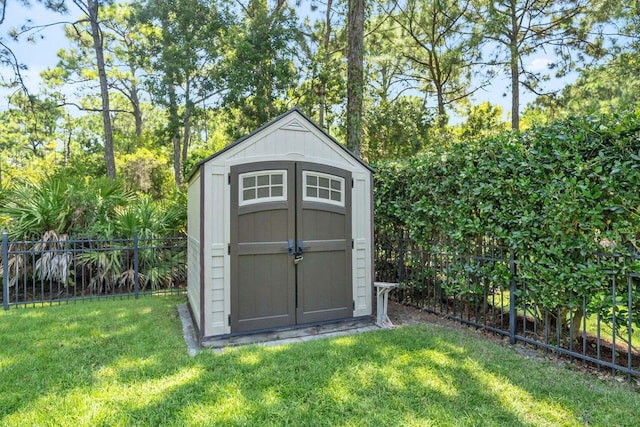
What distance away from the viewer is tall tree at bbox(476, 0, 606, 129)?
10.7 m

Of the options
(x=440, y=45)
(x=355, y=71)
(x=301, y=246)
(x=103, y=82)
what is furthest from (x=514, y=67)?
(x=103, y=82)

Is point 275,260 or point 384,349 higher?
point 275,260

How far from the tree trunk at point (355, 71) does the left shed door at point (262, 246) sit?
3.89 meters

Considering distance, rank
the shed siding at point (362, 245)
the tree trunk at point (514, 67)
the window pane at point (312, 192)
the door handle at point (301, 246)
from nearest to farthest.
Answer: the door handle at point (301, 246) → the window pane at point (312, 192) → the shed siding at point (362, 245) → the tree trunk at point (514, 67)

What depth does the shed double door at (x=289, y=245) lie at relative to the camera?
402cm

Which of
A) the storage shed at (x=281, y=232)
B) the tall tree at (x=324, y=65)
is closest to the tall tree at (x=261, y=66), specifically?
the tall tree at (x=324, y=65)

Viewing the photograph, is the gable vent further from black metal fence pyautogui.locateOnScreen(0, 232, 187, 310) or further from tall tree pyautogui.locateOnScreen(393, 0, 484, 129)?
tall tree pyautogui.locateOnScreen(393, 0, 484, 129)

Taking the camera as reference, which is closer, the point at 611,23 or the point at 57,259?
the point at 57,259

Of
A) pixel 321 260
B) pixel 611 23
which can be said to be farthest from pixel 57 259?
pixel 611 23

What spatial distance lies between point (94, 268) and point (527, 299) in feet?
22.7

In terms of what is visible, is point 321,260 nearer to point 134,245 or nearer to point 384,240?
point 384,240

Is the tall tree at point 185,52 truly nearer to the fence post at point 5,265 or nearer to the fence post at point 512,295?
the fence post at point 5,265

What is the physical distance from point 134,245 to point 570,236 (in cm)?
612

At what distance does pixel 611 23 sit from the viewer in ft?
33.0
